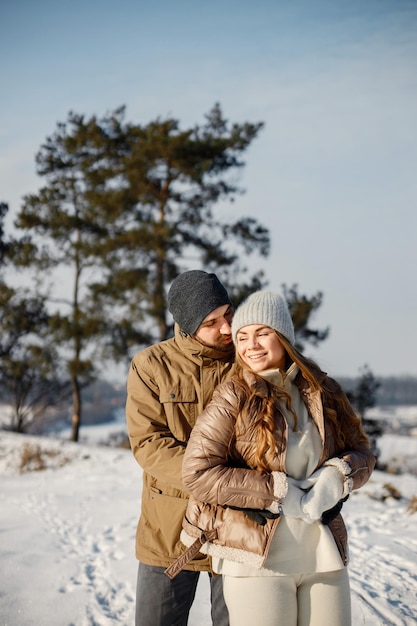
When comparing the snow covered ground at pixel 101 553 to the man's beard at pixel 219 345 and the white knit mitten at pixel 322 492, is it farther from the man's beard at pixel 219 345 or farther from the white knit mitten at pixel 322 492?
the man's beard at pixel 219 345

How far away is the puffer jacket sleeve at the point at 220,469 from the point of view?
6.12ft

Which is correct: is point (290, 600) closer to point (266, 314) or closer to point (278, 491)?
point (278, 491)

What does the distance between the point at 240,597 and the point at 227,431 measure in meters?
0.59

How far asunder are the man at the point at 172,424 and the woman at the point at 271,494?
0.61 ft

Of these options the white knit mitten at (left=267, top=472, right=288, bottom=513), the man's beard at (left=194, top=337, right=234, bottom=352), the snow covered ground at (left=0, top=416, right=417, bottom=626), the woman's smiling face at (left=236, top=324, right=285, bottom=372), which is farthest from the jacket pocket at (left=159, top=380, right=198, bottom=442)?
the snow covered ground at (left=0, top=416, right=417, bottom=626)

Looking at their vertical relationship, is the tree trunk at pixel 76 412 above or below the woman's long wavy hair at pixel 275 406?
below

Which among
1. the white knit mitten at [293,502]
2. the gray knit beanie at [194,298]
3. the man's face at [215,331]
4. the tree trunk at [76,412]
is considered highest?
the gray knit beanie at [194,298]

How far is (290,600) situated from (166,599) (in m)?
0.61

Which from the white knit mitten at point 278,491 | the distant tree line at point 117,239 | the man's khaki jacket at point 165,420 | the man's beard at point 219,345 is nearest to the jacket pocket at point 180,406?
the man's khaki jacket at point 165,420

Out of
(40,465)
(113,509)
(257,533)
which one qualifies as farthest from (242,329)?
(40,465)

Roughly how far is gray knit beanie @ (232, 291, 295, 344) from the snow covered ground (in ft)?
7.25

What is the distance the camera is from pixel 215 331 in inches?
93.3

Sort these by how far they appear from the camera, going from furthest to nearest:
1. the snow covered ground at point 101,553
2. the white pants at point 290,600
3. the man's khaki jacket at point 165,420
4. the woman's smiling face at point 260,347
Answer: the snow covered ground at point 101,553 < the man's khaki jacket at point 165,420 < the woman's smiling face at point 260,347 < the white pants at point 290,600

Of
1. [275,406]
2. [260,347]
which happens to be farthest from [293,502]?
[260,347]
